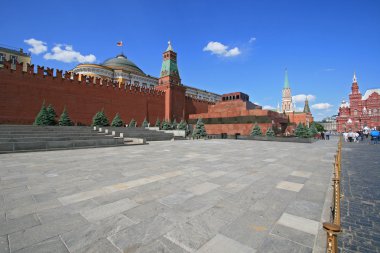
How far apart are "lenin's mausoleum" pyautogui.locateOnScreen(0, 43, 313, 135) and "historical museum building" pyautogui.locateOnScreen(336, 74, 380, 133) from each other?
54.2 meters

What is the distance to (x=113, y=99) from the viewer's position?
32.5 metres

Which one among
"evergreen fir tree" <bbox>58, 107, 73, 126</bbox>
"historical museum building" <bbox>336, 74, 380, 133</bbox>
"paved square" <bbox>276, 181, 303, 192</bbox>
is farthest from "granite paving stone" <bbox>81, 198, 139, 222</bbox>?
"historical museum building" <bbox>336, 74, 380, 133</bbox>

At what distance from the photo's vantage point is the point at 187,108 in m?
46.5

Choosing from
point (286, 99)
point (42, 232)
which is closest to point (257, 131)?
point (42, 232)

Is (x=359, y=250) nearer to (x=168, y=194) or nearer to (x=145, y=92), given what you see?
(x=168, y=194)

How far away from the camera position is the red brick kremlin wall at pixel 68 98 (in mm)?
22594

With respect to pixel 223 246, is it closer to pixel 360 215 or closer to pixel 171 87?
pixel 360 215

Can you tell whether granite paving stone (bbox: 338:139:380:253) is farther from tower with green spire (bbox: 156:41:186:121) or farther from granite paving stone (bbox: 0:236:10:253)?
tower with green spire (bbox: 156:41:186:121)

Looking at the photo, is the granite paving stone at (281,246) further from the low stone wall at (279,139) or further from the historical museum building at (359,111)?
the historical museum building at (359,111)

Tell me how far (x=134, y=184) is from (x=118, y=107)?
100 ft

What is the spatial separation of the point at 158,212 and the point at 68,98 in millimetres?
29736

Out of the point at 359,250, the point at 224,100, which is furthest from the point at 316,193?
the point at 224,100

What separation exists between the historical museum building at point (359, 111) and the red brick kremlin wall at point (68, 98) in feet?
246

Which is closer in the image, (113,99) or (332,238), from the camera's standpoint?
(332,238)
